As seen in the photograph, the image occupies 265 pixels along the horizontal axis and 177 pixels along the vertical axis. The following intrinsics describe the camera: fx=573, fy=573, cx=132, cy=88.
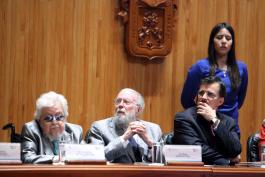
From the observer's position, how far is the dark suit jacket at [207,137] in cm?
386

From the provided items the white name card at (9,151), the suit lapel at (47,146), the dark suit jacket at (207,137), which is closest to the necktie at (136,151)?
the dark suit jacket at (207,137)

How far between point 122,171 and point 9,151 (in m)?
0.59

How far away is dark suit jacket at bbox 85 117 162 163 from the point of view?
3846 millimetres

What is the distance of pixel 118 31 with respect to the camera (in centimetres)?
555

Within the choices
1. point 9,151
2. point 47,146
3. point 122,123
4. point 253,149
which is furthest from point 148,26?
point 9,151

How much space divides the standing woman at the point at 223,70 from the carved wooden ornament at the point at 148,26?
64cm

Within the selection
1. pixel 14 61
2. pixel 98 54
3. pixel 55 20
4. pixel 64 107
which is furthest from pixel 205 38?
pixel 64 107

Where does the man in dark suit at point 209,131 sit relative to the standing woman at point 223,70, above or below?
below

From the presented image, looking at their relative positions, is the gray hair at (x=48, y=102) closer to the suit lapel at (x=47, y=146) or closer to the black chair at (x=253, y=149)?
the suit lapel at (x=47, y=146)

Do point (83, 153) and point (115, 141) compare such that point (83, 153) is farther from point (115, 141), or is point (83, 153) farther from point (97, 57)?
point (97, 57)

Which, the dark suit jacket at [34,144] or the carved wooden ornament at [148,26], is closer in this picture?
the dark suit jacket at [34,144]

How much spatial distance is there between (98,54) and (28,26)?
72 centimetres

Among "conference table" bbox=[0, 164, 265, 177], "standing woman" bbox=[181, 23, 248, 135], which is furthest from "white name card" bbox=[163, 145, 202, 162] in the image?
"standing woman" bbox=[181, 23, 248, 135]

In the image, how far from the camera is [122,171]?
8.89 feet
